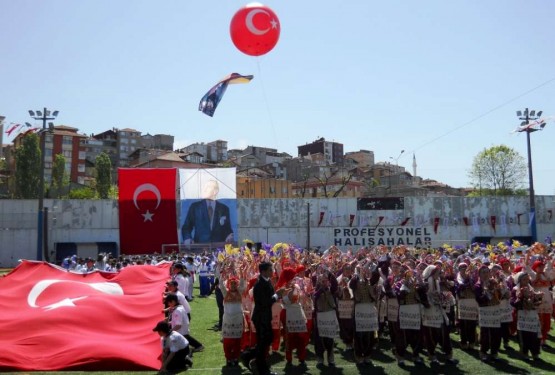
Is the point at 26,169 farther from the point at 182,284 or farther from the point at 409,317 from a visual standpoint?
the point at 409,317

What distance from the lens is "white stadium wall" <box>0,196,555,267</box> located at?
39000 millimetres

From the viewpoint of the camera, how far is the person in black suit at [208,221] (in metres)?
35.7

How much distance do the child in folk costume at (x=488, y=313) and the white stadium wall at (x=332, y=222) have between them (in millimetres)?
30286

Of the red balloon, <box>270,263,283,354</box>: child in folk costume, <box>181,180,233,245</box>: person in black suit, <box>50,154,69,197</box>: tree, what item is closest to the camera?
<box>270,263,283,354</box>: child in folk costume

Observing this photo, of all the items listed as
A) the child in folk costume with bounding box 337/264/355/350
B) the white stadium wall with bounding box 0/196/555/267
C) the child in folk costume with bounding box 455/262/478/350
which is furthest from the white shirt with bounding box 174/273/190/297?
the white stadium wall with bounding box 0/196/555/267

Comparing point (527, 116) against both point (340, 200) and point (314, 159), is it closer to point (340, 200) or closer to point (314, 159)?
point (340, 200)

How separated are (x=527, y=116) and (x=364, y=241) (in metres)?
14.1

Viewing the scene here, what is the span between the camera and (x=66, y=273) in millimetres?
12297

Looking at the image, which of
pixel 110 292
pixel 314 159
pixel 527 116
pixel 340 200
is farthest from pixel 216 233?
pixel 314 159

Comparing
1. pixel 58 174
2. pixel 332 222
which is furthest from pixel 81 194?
pixel 332 222

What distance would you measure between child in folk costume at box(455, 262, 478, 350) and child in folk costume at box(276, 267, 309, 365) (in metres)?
3.10

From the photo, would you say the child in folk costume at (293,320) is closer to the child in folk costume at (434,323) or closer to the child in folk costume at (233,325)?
the child in folk costume at (233,325)

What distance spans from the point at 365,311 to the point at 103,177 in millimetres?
67571

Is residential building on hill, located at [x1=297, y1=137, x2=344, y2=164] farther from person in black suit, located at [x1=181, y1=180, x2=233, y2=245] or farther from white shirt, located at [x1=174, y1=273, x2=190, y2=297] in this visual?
white shirt, located at [x1=174, y1=273, x2=190, y2=297]
